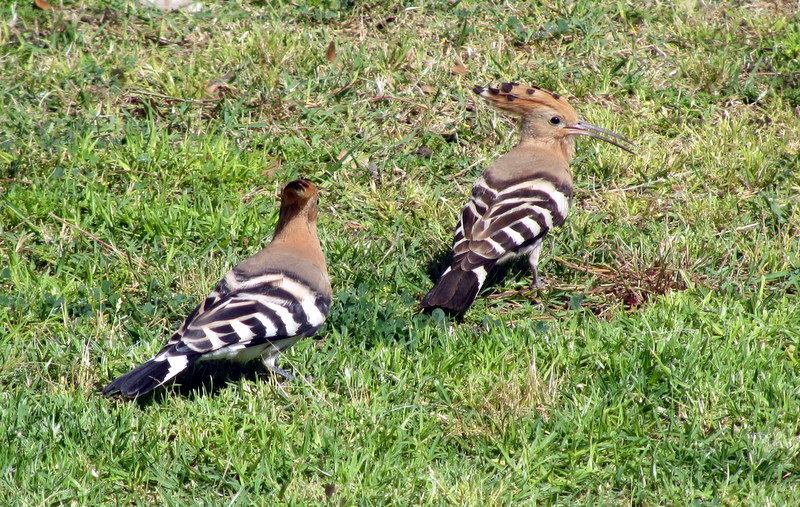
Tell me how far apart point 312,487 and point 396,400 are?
56 cm

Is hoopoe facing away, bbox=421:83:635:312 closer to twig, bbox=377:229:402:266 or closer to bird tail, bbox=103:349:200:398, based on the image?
twig, bbox=377:229:402:266

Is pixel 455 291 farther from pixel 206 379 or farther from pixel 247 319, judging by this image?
pixel 206 379

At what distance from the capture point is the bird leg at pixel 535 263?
4.35m

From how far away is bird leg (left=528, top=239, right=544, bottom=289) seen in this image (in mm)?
4352

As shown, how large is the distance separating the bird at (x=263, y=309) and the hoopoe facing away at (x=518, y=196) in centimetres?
54

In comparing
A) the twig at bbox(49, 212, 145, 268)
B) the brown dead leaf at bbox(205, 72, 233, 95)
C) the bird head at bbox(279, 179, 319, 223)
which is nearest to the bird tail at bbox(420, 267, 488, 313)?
the bird head at bbox(279, 179, 319, 223)

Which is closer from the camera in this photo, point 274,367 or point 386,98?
point 274,367

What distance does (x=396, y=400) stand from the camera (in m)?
3.48

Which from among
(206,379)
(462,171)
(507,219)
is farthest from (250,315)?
(462,171)

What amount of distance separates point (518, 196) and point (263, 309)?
1482 mm

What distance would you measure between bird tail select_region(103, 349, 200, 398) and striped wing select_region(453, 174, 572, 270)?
135 centimetres

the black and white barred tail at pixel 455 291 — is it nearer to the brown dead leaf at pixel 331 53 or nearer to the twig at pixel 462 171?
the twig at pixel 462 171

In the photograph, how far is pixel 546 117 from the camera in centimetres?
496

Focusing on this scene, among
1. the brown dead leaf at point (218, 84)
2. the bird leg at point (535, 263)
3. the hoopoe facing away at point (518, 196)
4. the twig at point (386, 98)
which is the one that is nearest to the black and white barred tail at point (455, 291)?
the hoopoe facing away at point (518, 196)
